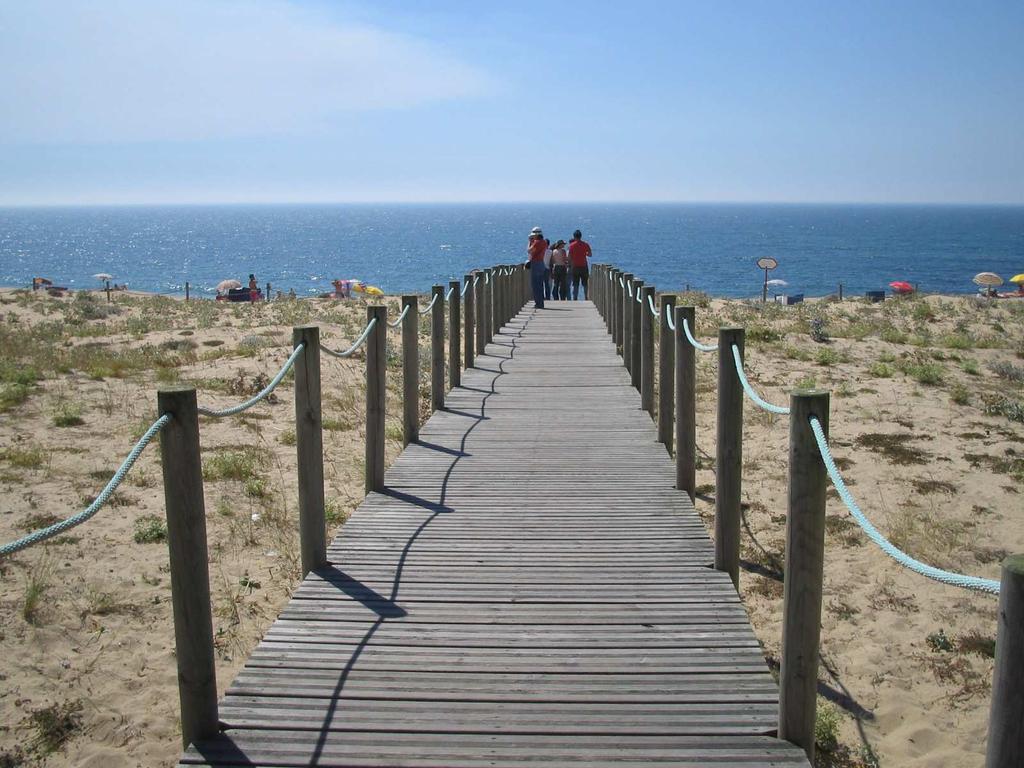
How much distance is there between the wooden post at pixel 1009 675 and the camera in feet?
7.22

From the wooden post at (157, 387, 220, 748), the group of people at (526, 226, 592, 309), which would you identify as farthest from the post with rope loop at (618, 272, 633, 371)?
the wooden post at (157, 387, 220, 748)

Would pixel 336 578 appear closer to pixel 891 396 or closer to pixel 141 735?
pixel 141 735

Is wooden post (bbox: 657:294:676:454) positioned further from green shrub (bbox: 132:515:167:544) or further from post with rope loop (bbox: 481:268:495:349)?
post with rope loop (bbox: 481:268:495:349)

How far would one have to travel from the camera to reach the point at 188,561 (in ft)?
12.8

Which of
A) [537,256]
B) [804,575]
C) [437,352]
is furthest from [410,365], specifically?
[537,256]

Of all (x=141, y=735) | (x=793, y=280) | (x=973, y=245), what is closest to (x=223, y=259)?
(x=793, y=280)

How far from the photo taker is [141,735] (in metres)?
5.17

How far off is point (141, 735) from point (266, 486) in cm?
438

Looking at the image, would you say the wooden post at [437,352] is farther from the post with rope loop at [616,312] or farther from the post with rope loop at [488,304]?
the post with rope loop at [616,312]

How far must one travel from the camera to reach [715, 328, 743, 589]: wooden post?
5.53 m

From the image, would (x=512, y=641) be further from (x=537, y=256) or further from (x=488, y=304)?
(x=537, y=256)

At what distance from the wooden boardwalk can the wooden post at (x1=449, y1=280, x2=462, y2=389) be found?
3.90 metres

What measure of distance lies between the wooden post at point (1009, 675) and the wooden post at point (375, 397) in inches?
207

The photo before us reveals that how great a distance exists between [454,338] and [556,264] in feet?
49.0
